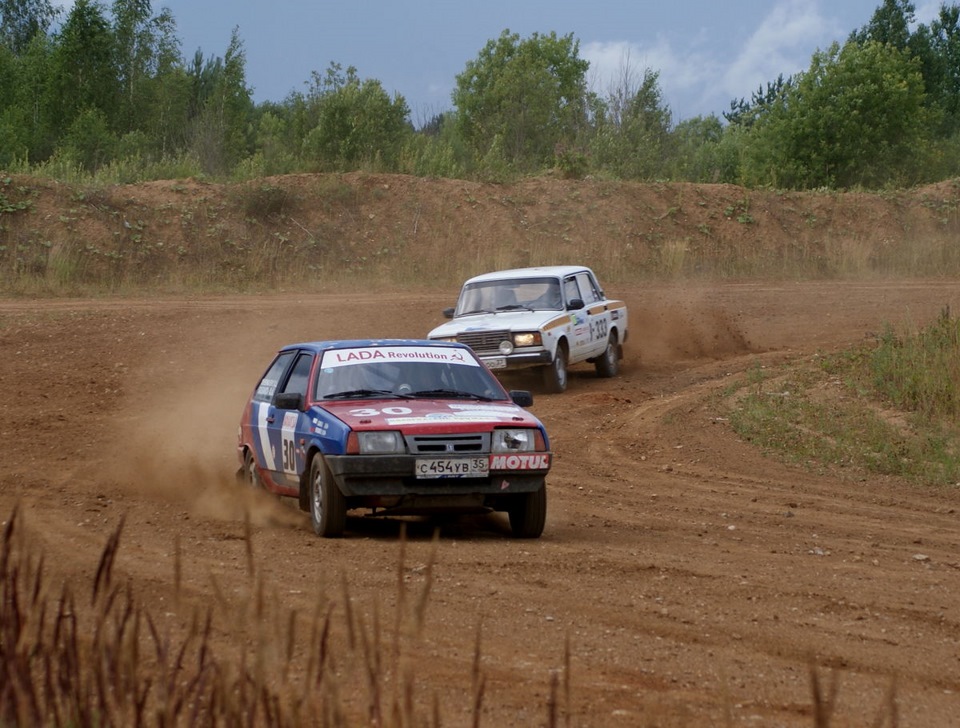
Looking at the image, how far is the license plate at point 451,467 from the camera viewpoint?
8859 millimetres

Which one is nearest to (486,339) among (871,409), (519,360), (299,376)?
(519,360)

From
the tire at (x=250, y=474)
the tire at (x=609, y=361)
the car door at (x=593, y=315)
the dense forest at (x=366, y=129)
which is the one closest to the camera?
the tire at (x=250, y=474)

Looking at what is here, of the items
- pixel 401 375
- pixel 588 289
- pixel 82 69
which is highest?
pixel 82 69

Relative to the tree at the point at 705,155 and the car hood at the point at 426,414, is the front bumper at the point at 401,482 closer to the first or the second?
the car hood at the point at 426,414

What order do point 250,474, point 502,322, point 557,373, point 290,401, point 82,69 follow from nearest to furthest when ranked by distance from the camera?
point 290,401 < point 250,474 < point 557,373 < point 502,322 < point 82,69

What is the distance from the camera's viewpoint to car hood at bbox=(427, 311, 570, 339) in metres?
18.4

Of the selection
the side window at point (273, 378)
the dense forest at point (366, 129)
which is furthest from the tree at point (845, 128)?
the side window at point (273, 378)

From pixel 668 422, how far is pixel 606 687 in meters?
10.8

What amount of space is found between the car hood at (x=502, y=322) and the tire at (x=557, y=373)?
48cm

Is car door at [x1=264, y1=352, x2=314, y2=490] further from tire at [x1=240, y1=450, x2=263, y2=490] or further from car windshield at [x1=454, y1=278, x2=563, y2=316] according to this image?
car windshield at [x1=454, y1=278, x2=563, y2=316]

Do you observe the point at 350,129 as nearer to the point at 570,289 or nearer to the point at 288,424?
the point at 570,289

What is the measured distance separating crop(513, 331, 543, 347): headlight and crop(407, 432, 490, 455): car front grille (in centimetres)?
930

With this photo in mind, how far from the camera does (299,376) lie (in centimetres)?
1073

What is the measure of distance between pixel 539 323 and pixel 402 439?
31.8ft
